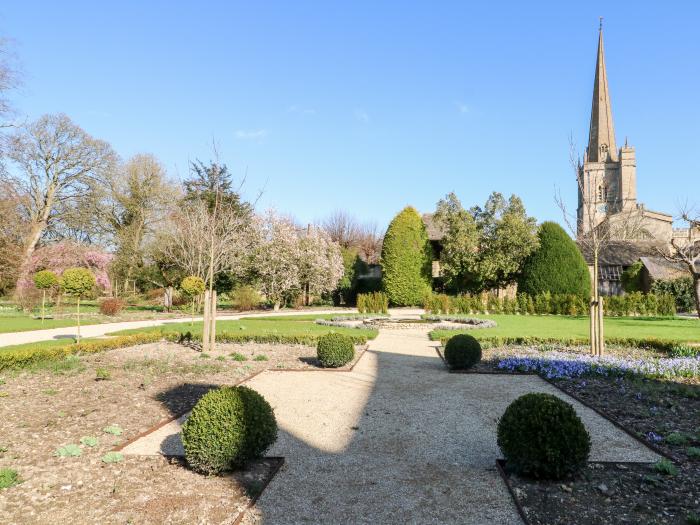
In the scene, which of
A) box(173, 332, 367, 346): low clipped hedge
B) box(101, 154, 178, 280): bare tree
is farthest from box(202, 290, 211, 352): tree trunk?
box(101, 154, 178, 280): bare tree

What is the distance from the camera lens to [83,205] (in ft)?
100

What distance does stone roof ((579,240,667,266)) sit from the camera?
35406 millimetres

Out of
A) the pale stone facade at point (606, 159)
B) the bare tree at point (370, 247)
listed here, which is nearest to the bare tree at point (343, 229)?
the bare tree at point (370, 247)

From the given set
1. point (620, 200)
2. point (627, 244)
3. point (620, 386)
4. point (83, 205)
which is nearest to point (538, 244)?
point (627, 244)

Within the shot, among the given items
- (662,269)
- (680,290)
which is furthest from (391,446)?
(662,269)

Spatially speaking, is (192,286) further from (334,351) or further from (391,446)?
(391,446)

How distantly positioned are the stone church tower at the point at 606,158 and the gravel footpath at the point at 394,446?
2354 inches

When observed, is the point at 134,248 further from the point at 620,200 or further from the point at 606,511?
the point at 620,200

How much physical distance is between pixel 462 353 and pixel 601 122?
65005mm

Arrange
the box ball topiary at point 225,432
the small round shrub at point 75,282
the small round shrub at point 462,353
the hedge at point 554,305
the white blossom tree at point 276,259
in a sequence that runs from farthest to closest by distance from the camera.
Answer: the white blossom tree at point 276,259
the hedge at point 554,305
the small round shrub at point 75,282
the small round shrub at point 462,353
the box ball topiary at point 225,432

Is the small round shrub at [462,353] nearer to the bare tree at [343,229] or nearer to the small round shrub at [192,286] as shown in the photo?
the small round shrub at [192,286]

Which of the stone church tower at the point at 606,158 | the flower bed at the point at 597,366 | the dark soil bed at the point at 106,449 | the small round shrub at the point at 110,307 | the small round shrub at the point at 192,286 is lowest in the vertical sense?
the dark soil bed at the point at 106,449

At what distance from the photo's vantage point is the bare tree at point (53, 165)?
91.8ft

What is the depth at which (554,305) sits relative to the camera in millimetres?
24406
